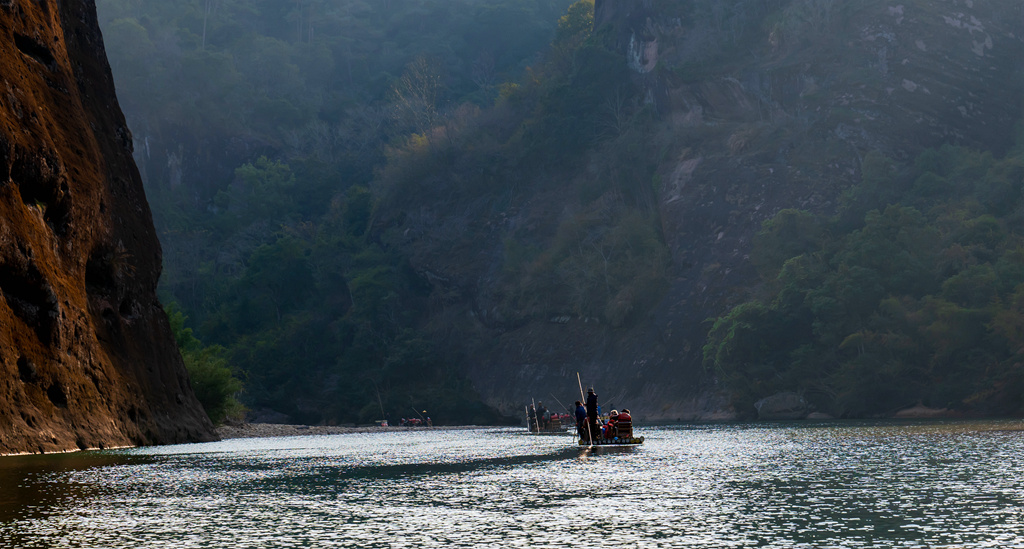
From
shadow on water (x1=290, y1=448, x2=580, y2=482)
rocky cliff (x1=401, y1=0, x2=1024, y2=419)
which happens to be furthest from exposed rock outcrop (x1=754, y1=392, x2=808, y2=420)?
shadow on water (x1=290, y1=448, x2=580, y2=482)

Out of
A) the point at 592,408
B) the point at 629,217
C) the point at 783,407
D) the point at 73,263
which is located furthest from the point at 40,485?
the point at 629,217

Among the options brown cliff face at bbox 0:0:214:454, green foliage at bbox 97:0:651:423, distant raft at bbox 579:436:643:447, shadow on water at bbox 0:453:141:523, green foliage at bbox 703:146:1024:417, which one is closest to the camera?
shadow on water at bbox 0:453:141:523

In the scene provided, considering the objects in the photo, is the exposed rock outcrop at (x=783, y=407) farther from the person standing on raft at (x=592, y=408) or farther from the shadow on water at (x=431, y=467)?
the shadow on water at (x=431, y=467)

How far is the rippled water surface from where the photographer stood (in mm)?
14812

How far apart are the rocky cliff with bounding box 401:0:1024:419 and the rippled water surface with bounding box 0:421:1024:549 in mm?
55917

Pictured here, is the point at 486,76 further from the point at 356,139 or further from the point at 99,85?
the point at 99,85

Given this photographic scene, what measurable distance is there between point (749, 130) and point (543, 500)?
88.3 meters

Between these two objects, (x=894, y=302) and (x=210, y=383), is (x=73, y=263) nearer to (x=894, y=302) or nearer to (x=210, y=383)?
(x=210, y=383)

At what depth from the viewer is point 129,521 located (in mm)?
17453

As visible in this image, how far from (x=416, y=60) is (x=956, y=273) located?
346 feet

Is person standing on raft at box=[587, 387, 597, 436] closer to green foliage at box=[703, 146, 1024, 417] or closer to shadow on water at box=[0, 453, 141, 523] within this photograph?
shadow on water at box=[0, 453, 141, 523]

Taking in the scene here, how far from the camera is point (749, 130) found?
336 ft

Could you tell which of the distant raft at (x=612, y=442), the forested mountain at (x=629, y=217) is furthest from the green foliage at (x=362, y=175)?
the distant raft at (x=612, y=442)

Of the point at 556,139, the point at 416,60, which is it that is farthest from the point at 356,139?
the point at 556,139
